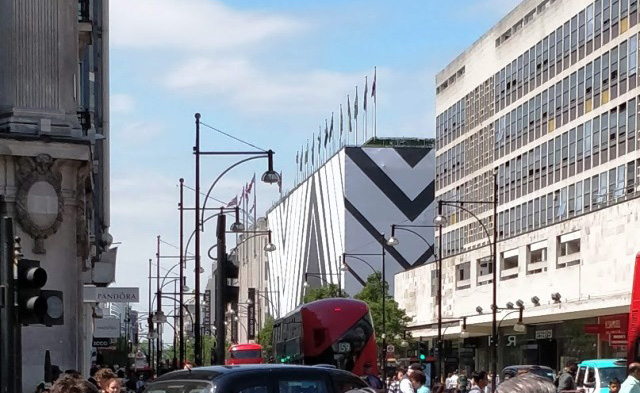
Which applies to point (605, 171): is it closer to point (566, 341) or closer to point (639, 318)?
point (566, 341)

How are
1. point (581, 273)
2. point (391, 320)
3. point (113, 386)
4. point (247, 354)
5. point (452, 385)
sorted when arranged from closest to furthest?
point (113, 386), point (452, 385), point (581, 273), point (247, 354), point (391, 320)

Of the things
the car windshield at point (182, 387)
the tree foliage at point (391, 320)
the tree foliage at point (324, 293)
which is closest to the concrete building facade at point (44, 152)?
the car windshield at point (182, 387)

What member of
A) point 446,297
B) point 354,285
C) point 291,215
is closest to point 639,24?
point 446,297

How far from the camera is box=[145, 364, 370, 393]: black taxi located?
1351 centimetres

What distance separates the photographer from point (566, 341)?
234 ft

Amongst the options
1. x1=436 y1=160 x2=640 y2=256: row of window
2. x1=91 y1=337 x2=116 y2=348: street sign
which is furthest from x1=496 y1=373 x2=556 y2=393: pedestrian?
x1=91 y1=337 x2=116 y2=348: street sign

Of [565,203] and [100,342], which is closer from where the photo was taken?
[100,342]

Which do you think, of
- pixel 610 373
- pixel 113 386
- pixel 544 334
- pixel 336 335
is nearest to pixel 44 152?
pixel 113 386

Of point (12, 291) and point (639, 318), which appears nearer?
point (12, 291)

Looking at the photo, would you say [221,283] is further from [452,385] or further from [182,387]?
[452,385]

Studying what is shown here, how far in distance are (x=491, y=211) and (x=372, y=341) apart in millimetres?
35625

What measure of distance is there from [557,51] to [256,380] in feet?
193

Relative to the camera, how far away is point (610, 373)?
35125 mm

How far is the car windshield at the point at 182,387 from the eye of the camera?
1343 cm
